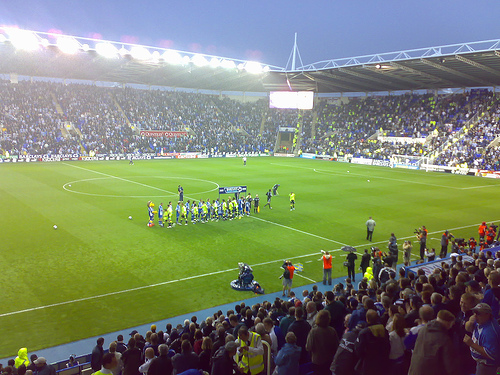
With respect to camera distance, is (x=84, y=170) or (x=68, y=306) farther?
(x=84, y=170)

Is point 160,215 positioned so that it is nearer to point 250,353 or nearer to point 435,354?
point 250,353

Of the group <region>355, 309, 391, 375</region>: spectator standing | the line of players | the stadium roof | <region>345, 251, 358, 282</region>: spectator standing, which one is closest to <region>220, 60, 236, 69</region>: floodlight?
the stadium roof

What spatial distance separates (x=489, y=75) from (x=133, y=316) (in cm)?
5762

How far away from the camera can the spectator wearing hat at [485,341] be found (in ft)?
16.8

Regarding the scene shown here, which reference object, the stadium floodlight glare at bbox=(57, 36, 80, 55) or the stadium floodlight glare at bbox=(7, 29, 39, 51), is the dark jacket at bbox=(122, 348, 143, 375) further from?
the stadium floodlight glare at bbox=(57, 36, 80, 55)

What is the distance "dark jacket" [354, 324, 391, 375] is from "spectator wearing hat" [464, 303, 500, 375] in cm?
104

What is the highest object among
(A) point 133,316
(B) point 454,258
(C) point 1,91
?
(C) point 1,91

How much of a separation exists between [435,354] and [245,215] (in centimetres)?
2211

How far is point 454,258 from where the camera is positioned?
502 inches

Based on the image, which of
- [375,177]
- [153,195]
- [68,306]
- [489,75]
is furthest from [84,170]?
[489,75]

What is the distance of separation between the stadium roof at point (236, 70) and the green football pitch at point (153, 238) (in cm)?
1676

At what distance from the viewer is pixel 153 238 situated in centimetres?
2106

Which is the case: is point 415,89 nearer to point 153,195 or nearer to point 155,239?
point 153,195

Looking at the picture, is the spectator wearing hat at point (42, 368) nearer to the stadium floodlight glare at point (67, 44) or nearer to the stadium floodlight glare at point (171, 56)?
the stadium floodlight glare at point (67, 44)
